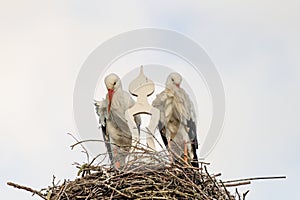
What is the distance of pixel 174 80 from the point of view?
8.82 feet

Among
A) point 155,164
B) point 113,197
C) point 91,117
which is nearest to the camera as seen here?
point 113,197

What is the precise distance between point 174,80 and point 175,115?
0.47ft

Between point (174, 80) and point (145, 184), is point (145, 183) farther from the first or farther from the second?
point (174, 80)

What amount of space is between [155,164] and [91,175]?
0.71 ft

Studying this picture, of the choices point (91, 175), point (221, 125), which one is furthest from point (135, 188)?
point (221, 125)

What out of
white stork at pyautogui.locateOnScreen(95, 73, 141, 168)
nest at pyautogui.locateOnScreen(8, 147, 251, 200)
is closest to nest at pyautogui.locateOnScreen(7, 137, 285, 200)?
nest at pyautogui.locateOnScreen(8, 147, 251, 200)

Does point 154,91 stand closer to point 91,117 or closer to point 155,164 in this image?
point 91,117

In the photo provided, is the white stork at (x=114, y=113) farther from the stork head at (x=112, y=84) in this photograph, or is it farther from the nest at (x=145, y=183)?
the nest at (x=145, y=183)

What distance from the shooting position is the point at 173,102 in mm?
2678

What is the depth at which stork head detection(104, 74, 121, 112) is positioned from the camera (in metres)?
2.67

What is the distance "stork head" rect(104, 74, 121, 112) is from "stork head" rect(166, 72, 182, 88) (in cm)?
20

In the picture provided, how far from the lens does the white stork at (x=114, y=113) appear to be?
2654mm

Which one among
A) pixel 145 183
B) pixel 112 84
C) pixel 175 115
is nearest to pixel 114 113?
pixel 112 84

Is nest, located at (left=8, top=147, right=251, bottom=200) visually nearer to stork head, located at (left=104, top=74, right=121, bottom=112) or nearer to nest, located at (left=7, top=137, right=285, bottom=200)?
→ nest, located at (left=7, top=137, right=285, bottom=200)
